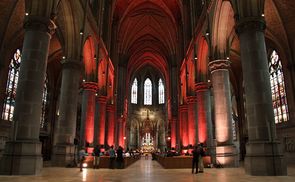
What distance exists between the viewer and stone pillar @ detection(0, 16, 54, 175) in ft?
33.0

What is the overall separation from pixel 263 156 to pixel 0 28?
21850 mm

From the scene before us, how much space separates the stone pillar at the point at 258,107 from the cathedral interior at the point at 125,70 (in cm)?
4

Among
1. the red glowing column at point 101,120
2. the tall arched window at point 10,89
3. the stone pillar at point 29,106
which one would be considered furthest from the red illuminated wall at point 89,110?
the stone pillar at point 29,106

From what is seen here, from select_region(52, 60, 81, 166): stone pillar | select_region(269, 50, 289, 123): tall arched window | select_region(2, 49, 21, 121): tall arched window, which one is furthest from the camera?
select_region(269, 50, 289, 123): tall arched window

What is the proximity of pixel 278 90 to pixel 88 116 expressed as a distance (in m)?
18.7

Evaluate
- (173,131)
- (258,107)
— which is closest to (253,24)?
(258,107)

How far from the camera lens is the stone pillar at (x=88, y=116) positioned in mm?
21219

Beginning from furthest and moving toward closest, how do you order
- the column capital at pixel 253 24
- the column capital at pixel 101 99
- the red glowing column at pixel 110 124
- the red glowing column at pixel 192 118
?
1. the red glowing column at pixel 110 124
2. the column capital at pixel 101 99
3. the red glowing column at pixel 192 118
4. the column capital at pixel 253 24

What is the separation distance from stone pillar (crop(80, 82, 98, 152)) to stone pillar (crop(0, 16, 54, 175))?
10.3 metres

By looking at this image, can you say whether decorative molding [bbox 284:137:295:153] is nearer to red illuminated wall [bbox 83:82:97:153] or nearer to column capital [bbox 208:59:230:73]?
column capital [bbox 208:59:230:73]

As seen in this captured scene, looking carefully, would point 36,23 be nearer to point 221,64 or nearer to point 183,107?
point 221,64

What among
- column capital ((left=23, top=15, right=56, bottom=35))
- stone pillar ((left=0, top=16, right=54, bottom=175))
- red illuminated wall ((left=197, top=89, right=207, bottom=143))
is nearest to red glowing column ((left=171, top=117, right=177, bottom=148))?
red illuminated wall ((left=197, top=89, right=207, bottom=143))

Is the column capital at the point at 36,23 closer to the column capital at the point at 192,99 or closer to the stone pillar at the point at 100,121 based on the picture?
the stone pillar at the point at 100,121

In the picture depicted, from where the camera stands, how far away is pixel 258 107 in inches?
422
